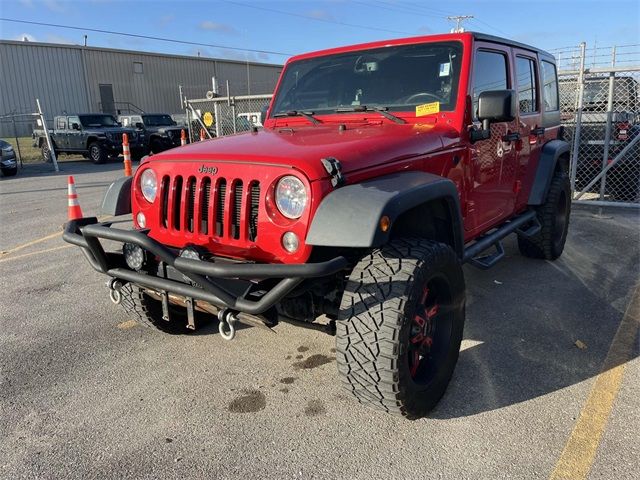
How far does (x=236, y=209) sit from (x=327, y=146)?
60cm

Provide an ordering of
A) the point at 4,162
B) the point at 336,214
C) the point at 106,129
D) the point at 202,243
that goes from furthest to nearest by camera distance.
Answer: the point at 106,129
the point at 4,162
the point at 202,243
the point at 336,214

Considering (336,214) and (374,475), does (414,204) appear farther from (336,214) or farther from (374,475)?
(374,475)

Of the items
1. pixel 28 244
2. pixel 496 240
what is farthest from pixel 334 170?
pixel 28 244

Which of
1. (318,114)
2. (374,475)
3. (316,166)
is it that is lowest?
(374,475)

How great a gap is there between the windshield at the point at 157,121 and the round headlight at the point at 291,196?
19.2m

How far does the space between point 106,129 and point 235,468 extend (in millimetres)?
18199

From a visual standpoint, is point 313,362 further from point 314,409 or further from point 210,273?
point 210,273

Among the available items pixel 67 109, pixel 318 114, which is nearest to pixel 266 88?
pixel 67 109

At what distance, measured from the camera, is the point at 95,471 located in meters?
2.43

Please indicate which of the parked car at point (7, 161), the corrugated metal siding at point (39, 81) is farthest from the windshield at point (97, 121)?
the corrugated metal siding at point (39, 81)

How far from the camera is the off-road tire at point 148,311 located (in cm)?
354

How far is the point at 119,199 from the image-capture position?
3344 mm

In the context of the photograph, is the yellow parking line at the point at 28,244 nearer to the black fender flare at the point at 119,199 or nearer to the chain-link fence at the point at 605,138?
the black fender flare at the point at 119,199

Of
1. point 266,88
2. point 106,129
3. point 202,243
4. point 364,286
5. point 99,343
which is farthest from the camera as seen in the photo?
point 266,88
